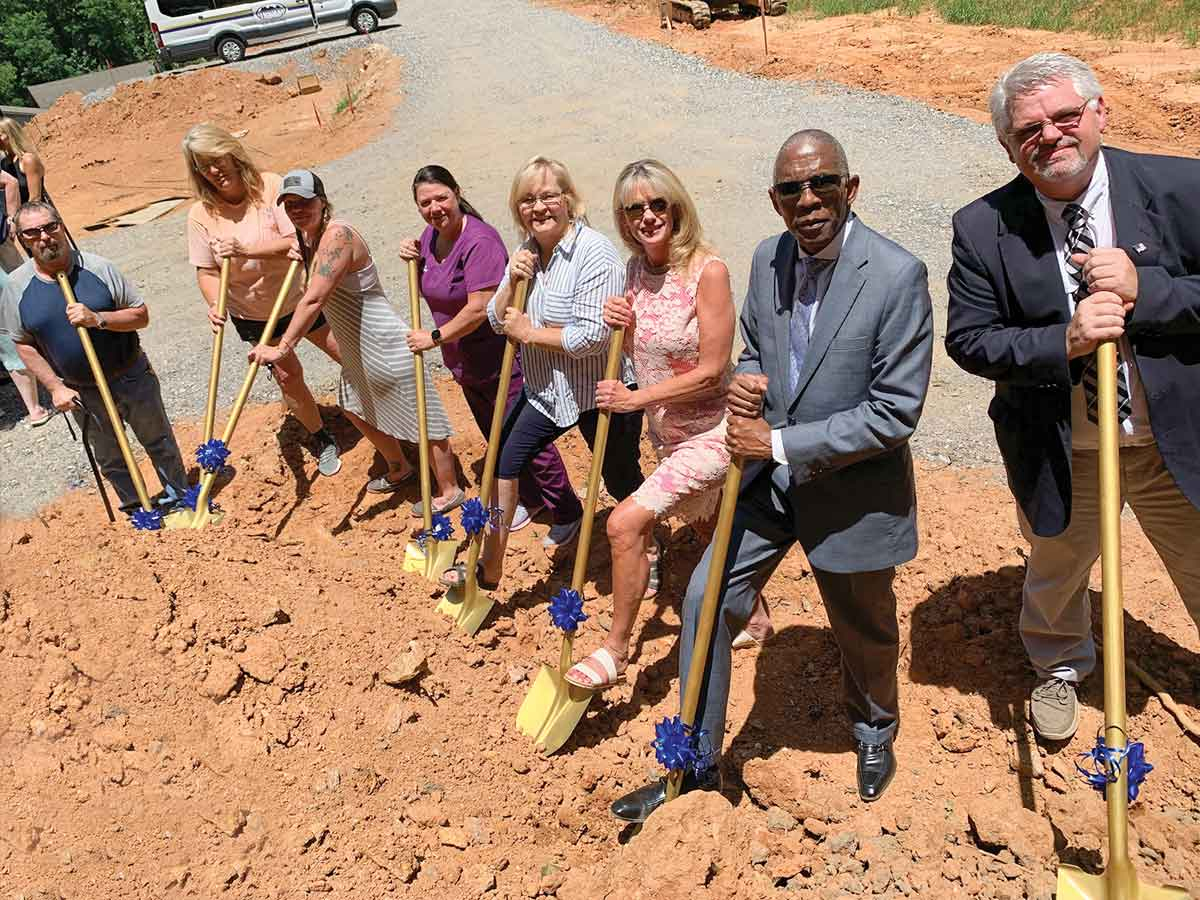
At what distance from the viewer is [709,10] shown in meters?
18.4

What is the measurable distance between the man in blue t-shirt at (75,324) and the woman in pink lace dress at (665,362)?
3.01m

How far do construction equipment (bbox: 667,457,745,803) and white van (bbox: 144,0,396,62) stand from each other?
72.0ft

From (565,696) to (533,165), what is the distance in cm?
219

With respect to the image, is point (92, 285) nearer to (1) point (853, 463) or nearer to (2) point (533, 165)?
(2) point (533, 165)

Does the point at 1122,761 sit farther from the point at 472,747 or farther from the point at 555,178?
the point at 555,178

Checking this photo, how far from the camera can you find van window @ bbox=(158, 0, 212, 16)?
20.7 m

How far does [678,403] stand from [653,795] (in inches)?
56.5

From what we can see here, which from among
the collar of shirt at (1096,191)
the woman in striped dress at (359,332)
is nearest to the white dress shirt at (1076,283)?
the collar of shirt at (1096,191)

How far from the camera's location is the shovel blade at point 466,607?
176 inches

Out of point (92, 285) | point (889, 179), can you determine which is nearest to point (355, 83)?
point (889, 179)

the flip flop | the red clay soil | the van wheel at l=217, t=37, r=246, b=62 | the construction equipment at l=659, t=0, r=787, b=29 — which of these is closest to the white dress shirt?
the red clay soil

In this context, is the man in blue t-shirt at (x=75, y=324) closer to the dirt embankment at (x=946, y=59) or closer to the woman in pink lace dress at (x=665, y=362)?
the woman in pink lace dress at (x=665, y=362)

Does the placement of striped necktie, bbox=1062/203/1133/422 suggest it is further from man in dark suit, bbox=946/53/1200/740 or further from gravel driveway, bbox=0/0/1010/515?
gravel driveway, bbox=0/0/1010/515

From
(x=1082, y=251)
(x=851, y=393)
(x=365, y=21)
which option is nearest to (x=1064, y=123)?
(x=1082, y=251)
